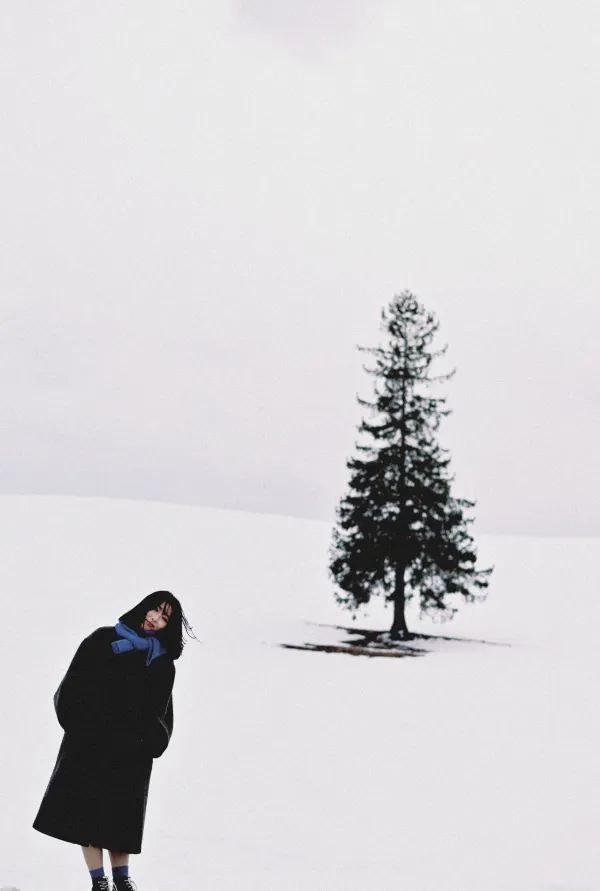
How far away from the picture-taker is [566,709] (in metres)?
15.8

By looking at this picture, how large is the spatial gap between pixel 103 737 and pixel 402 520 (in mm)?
23812

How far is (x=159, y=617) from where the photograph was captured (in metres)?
5.09

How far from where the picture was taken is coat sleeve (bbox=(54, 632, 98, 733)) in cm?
511

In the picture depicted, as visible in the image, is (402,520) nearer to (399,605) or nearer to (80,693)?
(399,605)

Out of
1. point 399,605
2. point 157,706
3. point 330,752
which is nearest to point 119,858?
point 157,706

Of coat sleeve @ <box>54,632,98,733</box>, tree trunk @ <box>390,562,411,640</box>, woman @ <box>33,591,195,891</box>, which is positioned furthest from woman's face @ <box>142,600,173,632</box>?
tree trunk @ <box>390,562,411,640</box>

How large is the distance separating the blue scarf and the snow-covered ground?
1.88 meters

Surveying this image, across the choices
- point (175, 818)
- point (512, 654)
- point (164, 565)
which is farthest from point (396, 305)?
point (175, 818)

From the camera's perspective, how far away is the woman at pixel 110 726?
5.11 m

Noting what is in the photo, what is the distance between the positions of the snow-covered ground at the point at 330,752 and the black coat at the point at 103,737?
1027 millimetres

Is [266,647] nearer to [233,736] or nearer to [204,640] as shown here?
[204,640]

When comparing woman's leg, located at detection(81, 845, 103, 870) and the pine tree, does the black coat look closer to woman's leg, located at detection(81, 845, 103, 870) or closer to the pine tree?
woman's leg, located at detection(81, 845, 103, 870)

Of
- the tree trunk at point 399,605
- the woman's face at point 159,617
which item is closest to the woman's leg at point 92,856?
the woman's face at point 159,617

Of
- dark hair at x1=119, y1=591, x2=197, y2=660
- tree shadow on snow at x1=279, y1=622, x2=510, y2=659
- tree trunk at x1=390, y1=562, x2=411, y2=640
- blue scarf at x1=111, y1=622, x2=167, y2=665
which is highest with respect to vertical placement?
tree trunk at x1=390, y1=562, x2=411, y2=640
